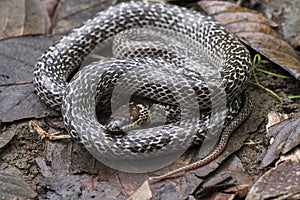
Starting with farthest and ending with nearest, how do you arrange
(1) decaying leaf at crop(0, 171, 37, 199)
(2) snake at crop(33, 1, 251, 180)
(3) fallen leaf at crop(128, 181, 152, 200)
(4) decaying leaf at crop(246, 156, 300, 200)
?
(2) snake at crop(33, 1, 251, 180)
(1) decaying leaf at crop(0, 171, 37, 199)
(3) fallen leaf at crop(128, 181, 152, 200)
(4) decaying leaf at crop(246, 156, 300, 200)

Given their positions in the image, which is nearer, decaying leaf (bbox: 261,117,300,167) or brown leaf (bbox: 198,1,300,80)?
decaying leaf (bbox: 261,117,300,167)

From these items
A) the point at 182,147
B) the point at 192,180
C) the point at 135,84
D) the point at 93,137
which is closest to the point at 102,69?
the point at 135,84

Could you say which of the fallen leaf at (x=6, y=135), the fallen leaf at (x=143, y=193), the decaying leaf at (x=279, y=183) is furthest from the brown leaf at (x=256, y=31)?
the fallen leaf at (x=6, y=135)

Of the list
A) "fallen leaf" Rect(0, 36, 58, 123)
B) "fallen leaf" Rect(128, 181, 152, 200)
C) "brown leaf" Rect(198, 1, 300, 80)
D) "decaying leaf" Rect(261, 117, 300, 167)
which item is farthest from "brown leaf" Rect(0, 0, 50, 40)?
"decaying leaf" Rect(261, 117, 300, 167)

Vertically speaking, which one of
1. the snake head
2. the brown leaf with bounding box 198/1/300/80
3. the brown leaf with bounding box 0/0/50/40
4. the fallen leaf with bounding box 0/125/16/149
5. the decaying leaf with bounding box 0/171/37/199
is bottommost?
the decaying leaf with bounding box 0/171/37/199

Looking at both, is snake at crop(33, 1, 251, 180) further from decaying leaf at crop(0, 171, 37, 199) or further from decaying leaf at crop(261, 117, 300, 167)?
decaying leaf at crop(0, 171, 37, 199)

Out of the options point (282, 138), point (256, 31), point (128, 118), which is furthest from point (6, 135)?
point (256, 31)
